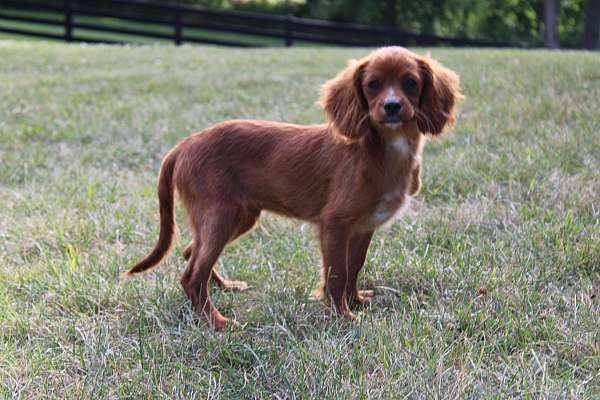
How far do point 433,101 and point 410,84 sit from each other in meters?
0.17

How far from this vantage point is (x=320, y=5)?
99.9ft

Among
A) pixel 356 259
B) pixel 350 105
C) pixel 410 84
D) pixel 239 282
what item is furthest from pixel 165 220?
pixel 410 84

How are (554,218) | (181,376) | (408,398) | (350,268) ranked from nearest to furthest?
(408,398), (181,376), (350,268), (554,218)

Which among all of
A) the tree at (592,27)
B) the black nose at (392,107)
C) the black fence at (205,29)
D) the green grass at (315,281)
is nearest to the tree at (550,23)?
the tree at (592,27)

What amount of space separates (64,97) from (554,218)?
21.1 feet

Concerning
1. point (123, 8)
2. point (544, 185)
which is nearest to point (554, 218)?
point (544, 185)

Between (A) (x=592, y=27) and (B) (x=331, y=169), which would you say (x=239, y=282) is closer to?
(B) (x=331, y=169)

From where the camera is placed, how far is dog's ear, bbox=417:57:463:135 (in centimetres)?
320

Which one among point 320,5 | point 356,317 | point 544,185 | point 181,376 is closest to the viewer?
point 181,376

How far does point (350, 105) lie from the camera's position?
126 inches

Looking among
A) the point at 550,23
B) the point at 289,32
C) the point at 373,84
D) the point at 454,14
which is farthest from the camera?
the point at 454,14

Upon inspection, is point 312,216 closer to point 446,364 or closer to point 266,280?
point 266,280

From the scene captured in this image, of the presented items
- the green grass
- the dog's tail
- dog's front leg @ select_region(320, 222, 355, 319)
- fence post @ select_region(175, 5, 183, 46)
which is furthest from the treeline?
dog's front leg @ select_region(320, 222, 355, 319)

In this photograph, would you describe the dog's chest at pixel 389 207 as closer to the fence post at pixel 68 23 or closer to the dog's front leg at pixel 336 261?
the dog's front leg at pixel 336 261
